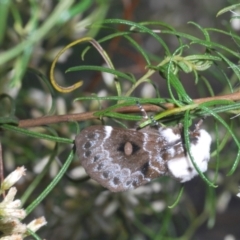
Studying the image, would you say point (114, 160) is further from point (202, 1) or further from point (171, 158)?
point (202, 1)

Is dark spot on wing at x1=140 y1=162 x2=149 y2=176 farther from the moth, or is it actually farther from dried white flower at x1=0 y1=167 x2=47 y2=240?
dried white flower at x1=0 y1=167 x2=47 y2=240

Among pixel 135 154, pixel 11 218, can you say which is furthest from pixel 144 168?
pixel 11 218

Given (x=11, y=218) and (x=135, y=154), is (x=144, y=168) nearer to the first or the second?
(x=135, y=154)

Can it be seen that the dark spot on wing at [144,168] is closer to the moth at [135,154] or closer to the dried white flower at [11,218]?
the moth at [135,154]

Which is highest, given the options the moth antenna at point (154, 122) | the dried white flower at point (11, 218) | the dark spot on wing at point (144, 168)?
the moth antenna at point (154, 122)

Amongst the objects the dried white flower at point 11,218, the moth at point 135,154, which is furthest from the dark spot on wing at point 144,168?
the dried white flower at point 11,218

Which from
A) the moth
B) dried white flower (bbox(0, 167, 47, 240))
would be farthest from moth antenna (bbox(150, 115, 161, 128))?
dried white flower (bbox(0, 167, 47, 240))

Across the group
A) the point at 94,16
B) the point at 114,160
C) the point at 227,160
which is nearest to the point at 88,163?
the point at 114,160
